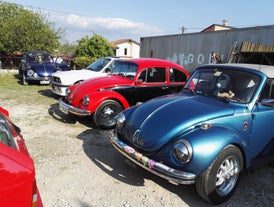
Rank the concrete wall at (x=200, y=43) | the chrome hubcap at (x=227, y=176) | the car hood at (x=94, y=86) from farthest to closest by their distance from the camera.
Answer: the concrete wall at (x=200, y=43)
the car hood at (x=94, y=86)
the chrome hubcap at (x=227, y=176)

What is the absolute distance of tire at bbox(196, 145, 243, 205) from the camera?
303 centimetres

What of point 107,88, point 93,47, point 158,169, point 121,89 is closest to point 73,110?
point 107,88

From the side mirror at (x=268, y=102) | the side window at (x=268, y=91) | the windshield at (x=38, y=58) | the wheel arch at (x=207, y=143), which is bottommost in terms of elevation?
the wheel arch at (x=207, y=143)

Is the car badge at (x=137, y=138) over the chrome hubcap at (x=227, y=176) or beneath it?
over

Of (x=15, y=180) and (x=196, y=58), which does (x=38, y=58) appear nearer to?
(x=196, y=58)

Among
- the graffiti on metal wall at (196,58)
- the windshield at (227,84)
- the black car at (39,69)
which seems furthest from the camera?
the graffiti on metal wall at (196,58)

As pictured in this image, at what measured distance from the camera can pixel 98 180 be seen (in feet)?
12.3

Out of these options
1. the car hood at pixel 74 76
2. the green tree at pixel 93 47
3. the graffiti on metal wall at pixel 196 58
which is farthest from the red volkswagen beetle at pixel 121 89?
the green tree at pixel 93 47

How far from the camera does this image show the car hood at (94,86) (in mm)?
6035

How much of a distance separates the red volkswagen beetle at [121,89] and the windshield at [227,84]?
6.74 ft

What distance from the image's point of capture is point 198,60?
44.1ft

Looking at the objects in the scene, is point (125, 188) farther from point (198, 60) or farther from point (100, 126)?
point (198, 60)

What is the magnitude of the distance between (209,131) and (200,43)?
11.0 m

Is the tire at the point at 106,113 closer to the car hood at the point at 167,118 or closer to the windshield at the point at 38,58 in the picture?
the car hood at the point at 167,118
